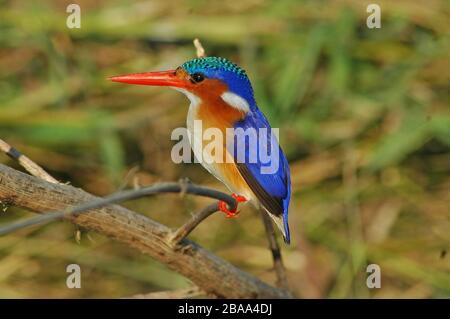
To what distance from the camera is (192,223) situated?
1447mm

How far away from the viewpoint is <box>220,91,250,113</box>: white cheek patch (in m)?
1.46

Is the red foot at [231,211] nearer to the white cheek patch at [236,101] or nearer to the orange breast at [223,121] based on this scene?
the orange breast at [223,121]

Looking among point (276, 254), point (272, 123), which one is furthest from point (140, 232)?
point (272, 123)

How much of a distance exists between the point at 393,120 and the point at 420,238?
352mm

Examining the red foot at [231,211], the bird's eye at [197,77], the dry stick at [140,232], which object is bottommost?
the dry stick at [140,232]

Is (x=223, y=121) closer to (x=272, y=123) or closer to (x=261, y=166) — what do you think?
(x=261, y=166)

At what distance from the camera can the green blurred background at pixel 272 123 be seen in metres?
2.66

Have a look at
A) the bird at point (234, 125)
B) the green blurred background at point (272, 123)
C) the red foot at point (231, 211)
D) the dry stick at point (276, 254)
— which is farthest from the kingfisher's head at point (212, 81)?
the green blurred background at point (272, 123)

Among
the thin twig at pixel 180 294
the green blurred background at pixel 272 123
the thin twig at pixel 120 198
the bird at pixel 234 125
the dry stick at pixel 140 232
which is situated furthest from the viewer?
the green blurred background at pixel 272 123

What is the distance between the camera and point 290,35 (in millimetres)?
2812

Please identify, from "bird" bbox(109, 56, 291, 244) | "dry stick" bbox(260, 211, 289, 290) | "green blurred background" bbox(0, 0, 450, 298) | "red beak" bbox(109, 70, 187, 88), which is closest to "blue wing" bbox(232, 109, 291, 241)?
"bird" bbox(109, 56, 291, 244)

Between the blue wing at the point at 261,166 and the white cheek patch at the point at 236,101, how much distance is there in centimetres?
1

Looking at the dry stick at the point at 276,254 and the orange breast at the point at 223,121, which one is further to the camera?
the dry stick at the point at 276,254
